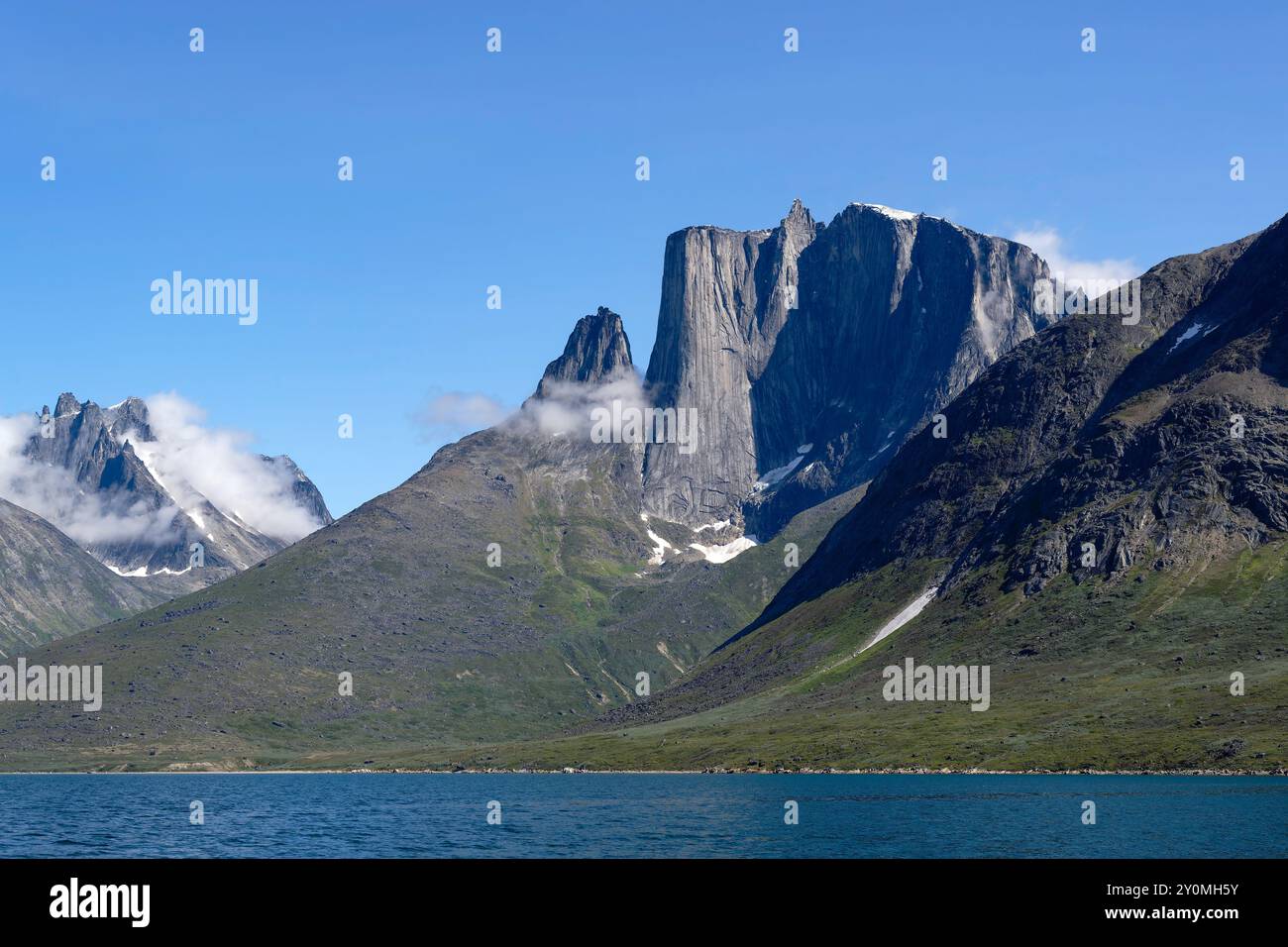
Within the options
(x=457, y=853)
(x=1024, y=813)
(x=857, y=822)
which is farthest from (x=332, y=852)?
(x=1024, y=813)
